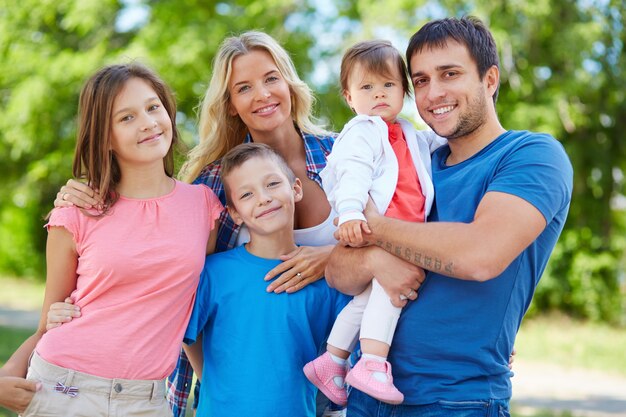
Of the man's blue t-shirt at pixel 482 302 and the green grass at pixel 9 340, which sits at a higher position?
the man's blue t-shirt at pixel 482 302

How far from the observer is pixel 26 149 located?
17328 millimetres

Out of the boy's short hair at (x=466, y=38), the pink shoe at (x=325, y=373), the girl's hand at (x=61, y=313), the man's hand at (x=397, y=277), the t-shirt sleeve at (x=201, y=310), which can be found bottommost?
the pink shoe at (x=325, y=373)

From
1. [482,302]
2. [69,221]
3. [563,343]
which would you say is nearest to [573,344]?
[563,343]

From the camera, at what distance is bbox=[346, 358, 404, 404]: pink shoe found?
263 cm

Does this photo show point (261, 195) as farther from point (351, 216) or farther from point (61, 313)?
point (61, 313)

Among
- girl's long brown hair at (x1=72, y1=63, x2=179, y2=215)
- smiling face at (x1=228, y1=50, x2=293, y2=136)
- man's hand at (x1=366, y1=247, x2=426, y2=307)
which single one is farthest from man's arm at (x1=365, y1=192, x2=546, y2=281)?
smiling face at (x1=228, y1=50, x2=293, y2=136)

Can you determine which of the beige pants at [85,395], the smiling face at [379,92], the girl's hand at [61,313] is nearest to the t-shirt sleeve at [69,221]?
the girl's hand at [61,313]

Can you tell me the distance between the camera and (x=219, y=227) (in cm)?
347

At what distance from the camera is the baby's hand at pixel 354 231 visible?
279 cm

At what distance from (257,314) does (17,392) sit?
95 centimetres

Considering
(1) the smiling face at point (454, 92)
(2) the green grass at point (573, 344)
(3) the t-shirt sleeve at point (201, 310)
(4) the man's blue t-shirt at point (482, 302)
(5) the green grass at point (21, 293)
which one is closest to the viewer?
(4) the man's blue t-shirt at point (482, 302)

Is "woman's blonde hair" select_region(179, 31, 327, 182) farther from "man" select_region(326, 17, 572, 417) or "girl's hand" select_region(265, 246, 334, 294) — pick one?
"man" select_region(326, 17, 572, 417)

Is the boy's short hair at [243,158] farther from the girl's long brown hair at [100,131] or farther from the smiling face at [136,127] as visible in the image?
the girl's long brown hair at [100,131]

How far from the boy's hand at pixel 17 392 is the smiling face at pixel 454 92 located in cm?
181
